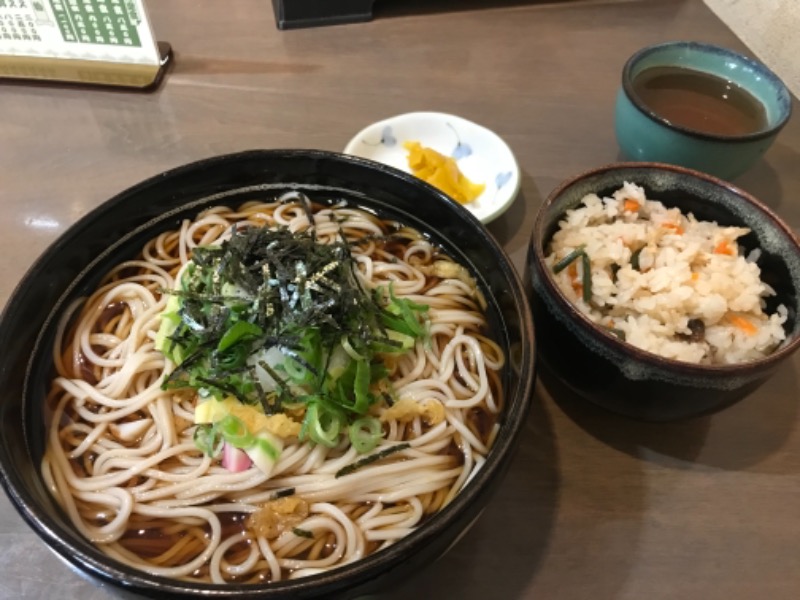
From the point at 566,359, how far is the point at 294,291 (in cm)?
45

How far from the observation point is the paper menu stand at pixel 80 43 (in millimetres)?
1692

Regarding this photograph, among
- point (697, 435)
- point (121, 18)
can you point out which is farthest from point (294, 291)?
point (121, 18)

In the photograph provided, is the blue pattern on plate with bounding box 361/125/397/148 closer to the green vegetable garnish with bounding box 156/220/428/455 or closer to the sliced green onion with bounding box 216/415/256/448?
the green vegetable garnish with bounding box 156/220/428/455

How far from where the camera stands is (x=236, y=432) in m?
0.94

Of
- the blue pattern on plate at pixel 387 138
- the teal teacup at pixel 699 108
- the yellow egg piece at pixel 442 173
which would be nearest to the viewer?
the teal teacup at pixel 699 108

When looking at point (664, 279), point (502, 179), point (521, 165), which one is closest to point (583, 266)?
point (664, 279)

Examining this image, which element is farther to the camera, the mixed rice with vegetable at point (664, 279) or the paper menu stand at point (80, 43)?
the paper menu stand at point (80, 43)

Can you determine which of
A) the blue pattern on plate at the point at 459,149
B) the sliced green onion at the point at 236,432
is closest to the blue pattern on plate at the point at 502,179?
the blue pattern on plate at the point at 459,149

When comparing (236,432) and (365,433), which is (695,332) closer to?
(365,433)

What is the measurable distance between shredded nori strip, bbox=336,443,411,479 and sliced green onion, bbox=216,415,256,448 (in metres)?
0.14

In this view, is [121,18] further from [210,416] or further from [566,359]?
[566,359]

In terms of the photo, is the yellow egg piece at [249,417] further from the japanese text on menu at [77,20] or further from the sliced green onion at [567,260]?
the japanese text on menu at [77,20]

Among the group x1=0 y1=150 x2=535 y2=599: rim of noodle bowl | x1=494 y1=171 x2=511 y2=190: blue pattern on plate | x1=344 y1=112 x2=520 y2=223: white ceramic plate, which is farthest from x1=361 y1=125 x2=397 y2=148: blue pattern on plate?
x1=0 y1=150 x2=535 y2=599: rim of noodle bowl

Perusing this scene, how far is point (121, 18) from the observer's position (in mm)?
1706
